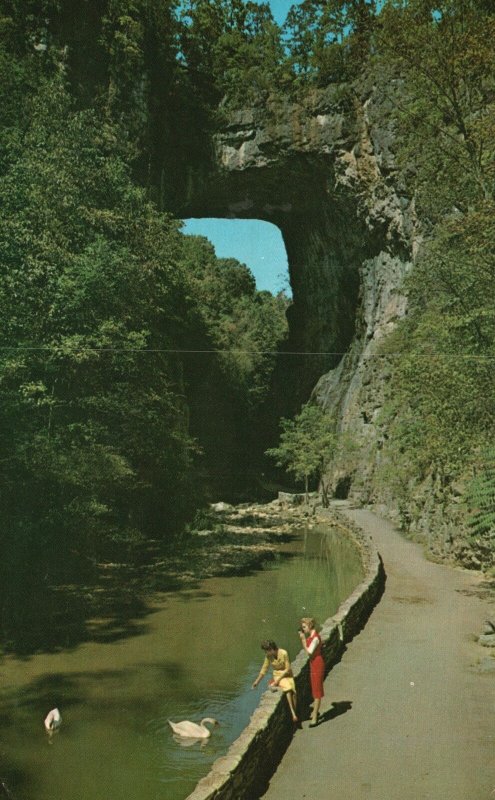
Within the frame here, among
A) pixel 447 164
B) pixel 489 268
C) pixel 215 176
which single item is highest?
pixel 215 176

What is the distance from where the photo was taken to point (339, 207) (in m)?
50.5

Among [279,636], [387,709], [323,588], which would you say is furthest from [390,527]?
[387,709]

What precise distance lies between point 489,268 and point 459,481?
903cm

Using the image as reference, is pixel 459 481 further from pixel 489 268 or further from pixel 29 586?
pixel 29 586

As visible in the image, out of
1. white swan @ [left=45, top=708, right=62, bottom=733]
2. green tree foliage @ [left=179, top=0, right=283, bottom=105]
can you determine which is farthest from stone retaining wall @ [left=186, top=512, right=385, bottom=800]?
green tree foliage @ [left=179, top=0, right=283, bottom=105]

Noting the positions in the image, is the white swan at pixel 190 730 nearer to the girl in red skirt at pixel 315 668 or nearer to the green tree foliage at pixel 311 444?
the girl in red skirt at pixel 315 668

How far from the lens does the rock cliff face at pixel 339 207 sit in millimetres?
45750

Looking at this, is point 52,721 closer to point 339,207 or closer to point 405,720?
point 405,720

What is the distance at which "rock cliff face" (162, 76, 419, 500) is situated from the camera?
45.8m

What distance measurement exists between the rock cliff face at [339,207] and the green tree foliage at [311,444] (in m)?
1.51

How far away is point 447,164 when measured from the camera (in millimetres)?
21516

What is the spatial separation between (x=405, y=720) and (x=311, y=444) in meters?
42.0

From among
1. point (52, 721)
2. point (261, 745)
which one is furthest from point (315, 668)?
point (52, 721)

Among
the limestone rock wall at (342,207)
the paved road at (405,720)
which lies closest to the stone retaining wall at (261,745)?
the paved road at (405,720)
